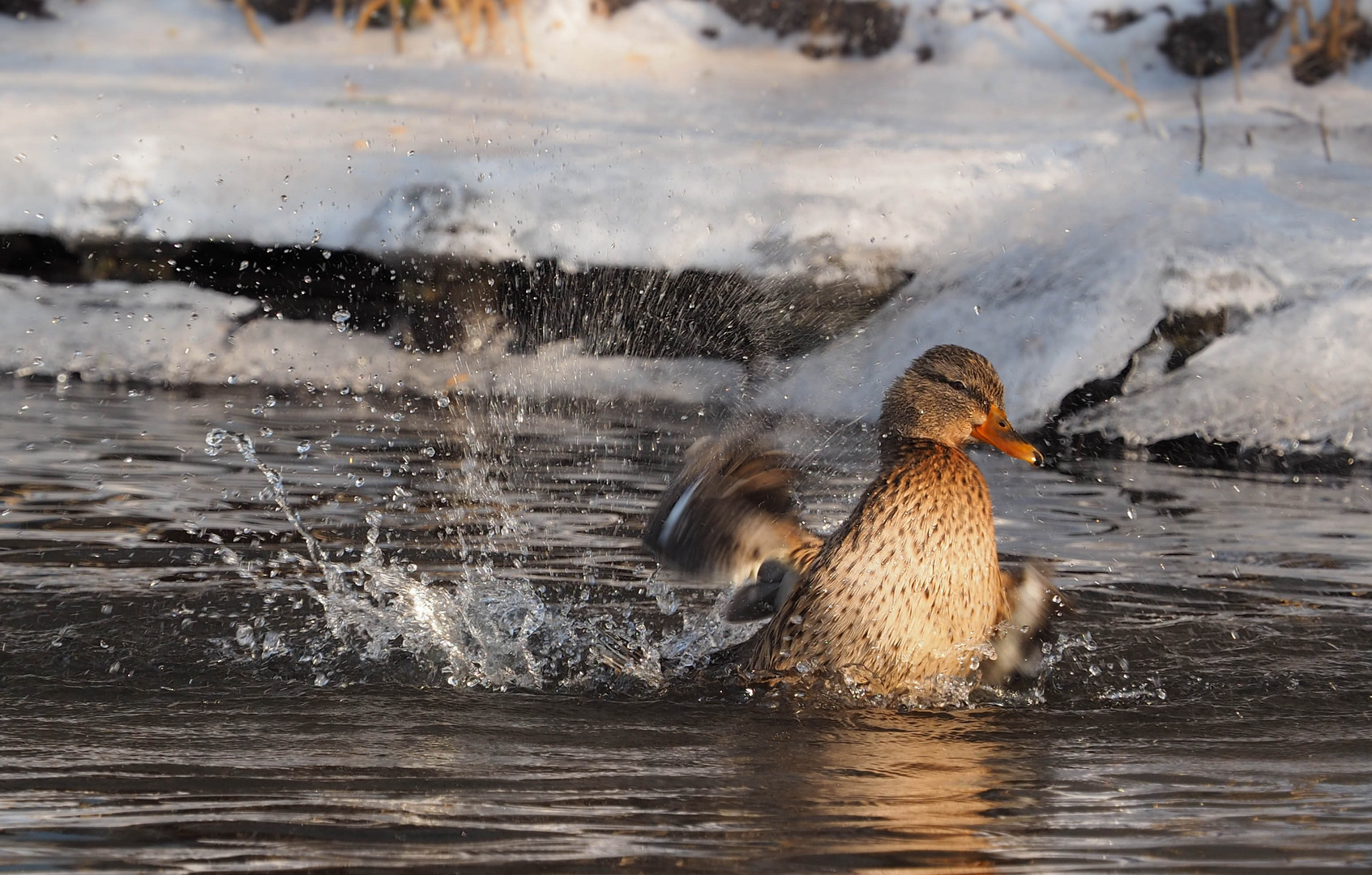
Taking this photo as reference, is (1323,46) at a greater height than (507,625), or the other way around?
(1323,46)

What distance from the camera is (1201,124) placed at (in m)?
7.98

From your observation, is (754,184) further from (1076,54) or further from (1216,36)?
(1216,36)

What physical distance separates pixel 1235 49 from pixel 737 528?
20.8 feet

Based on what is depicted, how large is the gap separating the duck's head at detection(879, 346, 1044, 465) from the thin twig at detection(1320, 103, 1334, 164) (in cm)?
522

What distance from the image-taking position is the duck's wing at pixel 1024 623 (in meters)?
3.11

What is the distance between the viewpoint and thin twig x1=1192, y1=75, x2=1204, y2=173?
24.7 ft

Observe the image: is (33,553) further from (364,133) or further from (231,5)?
(231,5)

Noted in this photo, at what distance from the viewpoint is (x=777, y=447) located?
3.75 metres

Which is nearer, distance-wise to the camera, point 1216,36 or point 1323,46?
point 1323,46

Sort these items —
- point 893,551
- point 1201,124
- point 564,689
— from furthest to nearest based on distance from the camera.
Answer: point 1201,124 < point 893,551 < point 564,689

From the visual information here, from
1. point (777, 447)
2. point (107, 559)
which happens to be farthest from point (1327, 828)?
point (107, 559)

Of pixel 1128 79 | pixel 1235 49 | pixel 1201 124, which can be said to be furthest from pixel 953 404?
pixel 1235 49

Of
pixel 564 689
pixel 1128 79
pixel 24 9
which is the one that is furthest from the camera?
pixel 24 9

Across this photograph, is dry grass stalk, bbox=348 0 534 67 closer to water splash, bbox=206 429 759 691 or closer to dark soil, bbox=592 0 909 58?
dark soil, bbox=592 0 909 58
